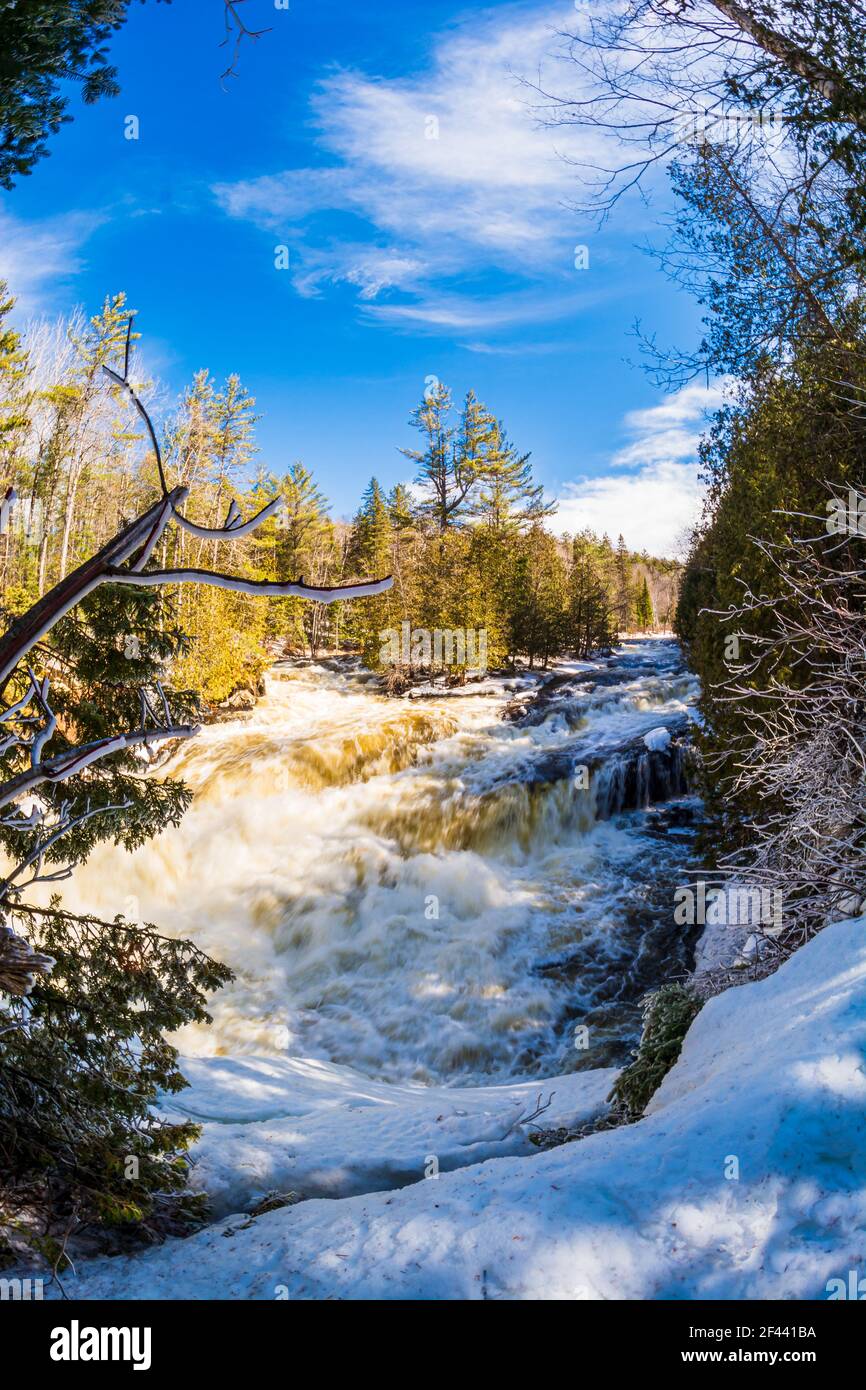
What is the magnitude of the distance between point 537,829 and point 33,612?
489 inches

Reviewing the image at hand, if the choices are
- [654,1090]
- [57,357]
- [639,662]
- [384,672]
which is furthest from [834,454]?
[57,357]

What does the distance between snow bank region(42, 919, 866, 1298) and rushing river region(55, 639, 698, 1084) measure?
5188mm

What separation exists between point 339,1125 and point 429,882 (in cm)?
649

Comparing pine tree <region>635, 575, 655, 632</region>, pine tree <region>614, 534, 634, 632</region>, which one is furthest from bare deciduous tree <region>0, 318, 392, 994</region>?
pine tree <region>635, 575, 655, 632</region>

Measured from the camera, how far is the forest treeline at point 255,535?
24531mm

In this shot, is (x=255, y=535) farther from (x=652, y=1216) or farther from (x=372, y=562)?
(x=652, y=1216)

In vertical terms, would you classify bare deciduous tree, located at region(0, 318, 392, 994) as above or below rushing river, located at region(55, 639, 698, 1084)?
above

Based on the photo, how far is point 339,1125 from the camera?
211 inches

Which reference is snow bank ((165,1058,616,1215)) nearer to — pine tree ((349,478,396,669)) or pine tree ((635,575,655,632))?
pine tree ((349,478,396,669))

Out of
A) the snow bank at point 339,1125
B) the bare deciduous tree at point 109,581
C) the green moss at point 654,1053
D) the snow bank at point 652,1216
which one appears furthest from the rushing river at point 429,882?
the bare deciduous tree at point 109,581

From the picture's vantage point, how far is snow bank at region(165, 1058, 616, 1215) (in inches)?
172

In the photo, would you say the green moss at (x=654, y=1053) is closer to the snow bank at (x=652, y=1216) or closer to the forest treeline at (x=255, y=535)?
the snow bank at (x=652, y=1216)

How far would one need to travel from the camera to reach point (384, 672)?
27.5 m
